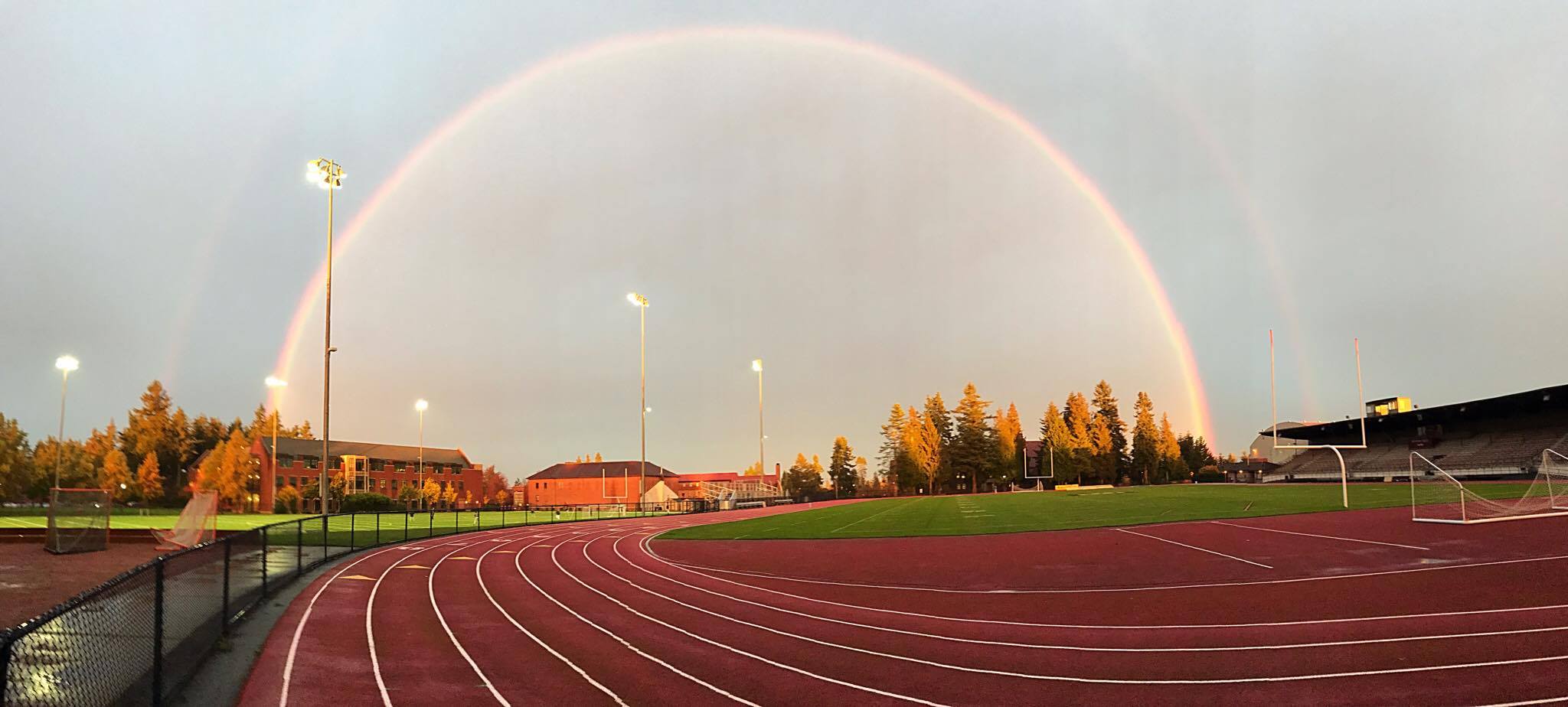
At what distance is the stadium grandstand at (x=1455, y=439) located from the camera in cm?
5928

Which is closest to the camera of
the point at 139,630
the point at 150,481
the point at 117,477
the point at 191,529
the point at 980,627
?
the point at 139,630

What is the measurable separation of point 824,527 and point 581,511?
110 ft

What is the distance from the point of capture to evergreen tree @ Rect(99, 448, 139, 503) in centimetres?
8075

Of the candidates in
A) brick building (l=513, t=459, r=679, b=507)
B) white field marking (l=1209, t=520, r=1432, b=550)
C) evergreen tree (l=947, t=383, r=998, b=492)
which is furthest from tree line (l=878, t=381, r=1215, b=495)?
white field marking (l=1209, t=520, r=1432, b=550)

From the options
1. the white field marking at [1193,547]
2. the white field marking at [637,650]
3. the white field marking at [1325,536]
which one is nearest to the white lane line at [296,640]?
the white field marking at [637,650]

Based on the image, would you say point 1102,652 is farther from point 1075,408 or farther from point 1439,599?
point 1075,408

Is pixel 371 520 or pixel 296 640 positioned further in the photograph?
pixel 371 520

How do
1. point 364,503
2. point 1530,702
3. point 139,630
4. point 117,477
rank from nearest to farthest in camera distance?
point 139,630 < point 1530,702 < point 364,503 < point 117,477

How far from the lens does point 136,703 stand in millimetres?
8742

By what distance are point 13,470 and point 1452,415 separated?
4802 inches

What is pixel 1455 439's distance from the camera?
7006cm

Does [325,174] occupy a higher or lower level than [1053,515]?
higher

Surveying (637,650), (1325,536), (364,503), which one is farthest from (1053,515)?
(364,503)

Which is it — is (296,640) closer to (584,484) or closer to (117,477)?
(117,477)
